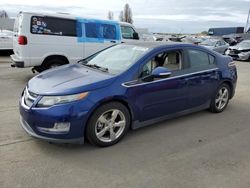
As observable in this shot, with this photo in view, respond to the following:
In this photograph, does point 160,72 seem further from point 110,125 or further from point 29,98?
point 29,98

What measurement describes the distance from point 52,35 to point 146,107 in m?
5.23

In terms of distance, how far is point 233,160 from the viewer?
382 centimetres

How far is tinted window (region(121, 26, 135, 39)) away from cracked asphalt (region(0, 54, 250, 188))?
5.90 m

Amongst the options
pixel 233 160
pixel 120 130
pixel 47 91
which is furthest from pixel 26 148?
pixel 233 160

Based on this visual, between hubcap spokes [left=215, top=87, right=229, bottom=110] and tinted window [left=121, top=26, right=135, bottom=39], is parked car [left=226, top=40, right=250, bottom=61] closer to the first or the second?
tinted window [left=121, top=26, right=135, bottom=39]

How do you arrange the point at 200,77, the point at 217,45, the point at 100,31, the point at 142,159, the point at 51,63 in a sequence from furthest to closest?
the point at 217,45 → the point at 100,31 → the point at 51,63 → the point at 200,77 → the point at 142,159

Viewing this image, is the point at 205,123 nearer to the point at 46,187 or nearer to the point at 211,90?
the point at 211,90

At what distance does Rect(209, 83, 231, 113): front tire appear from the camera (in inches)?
224

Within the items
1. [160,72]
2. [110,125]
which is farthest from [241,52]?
[110,125]

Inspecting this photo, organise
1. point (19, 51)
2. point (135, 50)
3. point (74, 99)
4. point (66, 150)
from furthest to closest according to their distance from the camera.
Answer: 1. point (19, 51)
2. point (135, 50)
3. point (66, 150)
4. point (74, 99)

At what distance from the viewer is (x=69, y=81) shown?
13.1 feet

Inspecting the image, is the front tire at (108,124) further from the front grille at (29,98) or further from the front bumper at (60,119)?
the front grille at (29,98)

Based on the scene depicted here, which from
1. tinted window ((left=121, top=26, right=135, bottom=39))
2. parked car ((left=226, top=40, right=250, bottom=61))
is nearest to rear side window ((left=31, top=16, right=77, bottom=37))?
tinted window ((left=121, top=26, right=135, bottom=39))

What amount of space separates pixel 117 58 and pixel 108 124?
132 centimetres
